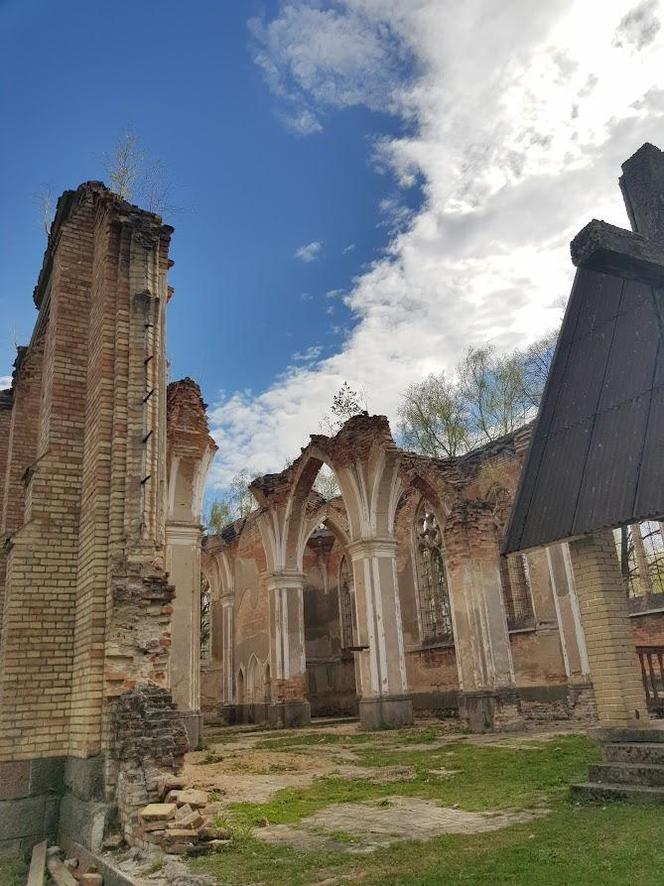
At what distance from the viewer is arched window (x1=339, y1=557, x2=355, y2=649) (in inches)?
1013

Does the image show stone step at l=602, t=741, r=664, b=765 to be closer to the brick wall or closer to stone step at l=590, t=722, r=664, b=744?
stone step at l=590, t=722, r=664, b=744

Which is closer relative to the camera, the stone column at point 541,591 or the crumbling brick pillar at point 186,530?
the crumbling brick pillar at point 186,530

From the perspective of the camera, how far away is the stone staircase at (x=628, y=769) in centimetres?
612

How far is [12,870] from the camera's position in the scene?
6668mm

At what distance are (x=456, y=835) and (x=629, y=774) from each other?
6.57 feet

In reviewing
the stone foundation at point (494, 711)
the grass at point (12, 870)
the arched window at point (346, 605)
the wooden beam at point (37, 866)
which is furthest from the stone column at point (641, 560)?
the grass at point (12, 870)

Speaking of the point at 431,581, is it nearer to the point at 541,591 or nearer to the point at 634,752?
Answer: the point at 541,591

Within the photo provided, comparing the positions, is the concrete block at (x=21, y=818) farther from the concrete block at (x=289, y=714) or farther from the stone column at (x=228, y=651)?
the stone column at (x=228, y=651)

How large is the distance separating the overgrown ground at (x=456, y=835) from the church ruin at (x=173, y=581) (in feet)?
4.01

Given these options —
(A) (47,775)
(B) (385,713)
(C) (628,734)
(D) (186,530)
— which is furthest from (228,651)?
(C) (628,734)

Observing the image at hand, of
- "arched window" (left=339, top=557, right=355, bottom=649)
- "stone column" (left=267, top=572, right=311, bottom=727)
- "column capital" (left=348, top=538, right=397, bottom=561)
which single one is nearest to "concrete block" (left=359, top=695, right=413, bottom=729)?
"stone column" (left=267, top=572, right=311, bottom=727)

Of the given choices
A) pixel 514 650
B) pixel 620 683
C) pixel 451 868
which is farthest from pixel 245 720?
pixel 451 868

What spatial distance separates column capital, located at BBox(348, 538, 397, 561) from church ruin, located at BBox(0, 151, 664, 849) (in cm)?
9

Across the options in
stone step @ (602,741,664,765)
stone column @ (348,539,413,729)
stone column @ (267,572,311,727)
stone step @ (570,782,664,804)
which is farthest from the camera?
stone column @ (267,572,311,727)
